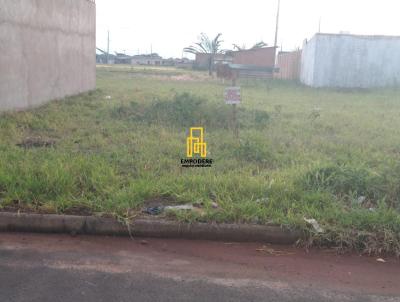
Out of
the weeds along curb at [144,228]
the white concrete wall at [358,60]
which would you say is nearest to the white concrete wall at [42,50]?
the weeds along curb at [144,228]

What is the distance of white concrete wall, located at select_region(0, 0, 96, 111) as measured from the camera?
8.55 m

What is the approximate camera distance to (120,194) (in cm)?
428

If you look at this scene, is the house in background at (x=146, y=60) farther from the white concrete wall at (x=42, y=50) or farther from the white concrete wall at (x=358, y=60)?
the white concrete wall at (x=42, y=50)

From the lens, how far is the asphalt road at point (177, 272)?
118 inches

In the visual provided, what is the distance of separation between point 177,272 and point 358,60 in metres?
17.7

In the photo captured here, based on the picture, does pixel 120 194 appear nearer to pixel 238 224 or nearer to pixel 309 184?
pixel 238 224

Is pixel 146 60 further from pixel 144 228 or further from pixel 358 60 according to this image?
pixel 144 228

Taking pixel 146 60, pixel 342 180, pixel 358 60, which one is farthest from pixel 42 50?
pixel 146 60

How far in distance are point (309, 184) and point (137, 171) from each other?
1.95 metres

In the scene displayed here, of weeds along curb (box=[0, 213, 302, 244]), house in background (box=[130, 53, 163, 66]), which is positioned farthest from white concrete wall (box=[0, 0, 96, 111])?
house in background (box=[130, 53, 163, 66])

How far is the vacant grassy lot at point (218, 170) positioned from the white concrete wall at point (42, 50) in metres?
0.86

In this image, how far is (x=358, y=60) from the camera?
741 inches

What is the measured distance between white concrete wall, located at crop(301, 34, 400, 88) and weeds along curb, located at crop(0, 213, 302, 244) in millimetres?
16349

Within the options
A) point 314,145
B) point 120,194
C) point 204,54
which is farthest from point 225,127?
point 204,54
